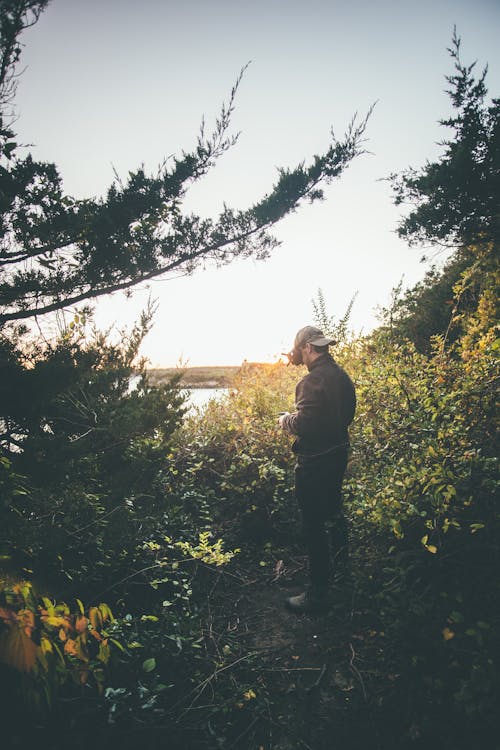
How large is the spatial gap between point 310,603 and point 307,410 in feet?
5.59

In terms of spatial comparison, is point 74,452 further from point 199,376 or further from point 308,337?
point 199,376

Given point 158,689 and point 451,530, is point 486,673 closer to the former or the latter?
point 451,530

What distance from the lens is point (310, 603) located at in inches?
114

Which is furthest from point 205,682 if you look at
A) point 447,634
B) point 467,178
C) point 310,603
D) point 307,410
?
point 467,178

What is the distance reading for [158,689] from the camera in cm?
190

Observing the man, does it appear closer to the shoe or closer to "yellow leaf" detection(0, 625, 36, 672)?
the shoe

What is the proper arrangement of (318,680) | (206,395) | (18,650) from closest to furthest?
(18,650) → (318,680) → (206,395)

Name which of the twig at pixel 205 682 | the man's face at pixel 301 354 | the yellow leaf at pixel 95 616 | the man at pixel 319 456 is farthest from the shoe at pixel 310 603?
the yellow leaf at pixel 95 616

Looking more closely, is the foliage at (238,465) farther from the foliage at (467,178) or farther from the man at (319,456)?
→ the foliage at (467,178)

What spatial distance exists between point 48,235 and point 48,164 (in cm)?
90

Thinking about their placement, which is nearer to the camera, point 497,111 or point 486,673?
point 486,673

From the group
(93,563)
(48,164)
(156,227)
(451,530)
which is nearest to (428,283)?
(156,227)

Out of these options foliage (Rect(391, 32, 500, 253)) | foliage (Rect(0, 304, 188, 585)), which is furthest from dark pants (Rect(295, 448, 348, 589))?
foliage (Rect(391, 32, 500, 253))

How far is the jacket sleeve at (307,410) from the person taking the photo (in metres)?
2.93
